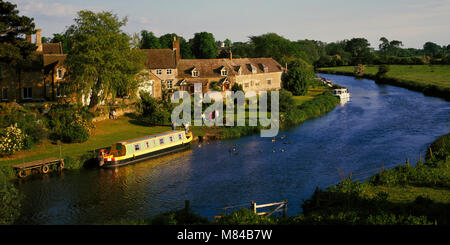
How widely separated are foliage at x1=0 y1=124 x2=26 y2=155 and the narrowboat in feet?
23.7

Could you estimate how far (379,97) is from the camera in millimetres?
83125

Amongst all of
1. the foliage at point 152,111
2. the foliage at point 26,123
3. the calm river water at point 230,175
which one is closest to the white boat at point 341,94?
the calm river water at point 230,175

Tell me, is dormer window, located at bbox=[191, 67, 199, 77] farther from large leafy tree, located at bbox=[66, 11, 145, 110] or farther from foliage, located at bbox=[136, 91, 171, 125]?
large leafy tree, located at bbox=[66, 11, 145, 110]

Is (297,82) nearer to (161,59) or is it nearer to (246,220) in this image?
(161,59)

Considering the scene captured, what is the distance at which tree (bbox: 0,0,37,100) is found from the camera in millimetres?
41219

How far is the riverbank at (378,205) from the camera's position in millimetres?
18312

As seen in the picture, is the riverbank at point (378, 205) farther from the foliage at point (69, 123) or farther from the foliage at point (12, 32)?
the foliage at point (12, 32)

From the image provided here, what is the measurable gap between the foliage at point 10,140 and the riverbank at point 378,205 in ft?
58.8

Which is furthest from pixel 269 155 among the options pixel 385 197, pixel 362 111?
pixel 362 111

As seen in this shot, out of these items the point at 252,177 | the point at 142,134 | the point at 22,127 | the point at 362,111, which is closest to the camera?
the point at 252,177

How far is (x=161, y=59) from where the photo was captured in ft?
242

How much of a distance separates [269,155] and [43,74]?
109 ft

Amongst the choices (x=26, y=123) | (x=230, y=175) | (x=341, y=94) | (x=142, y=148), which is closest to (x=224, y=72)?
(x=341, y=94)
